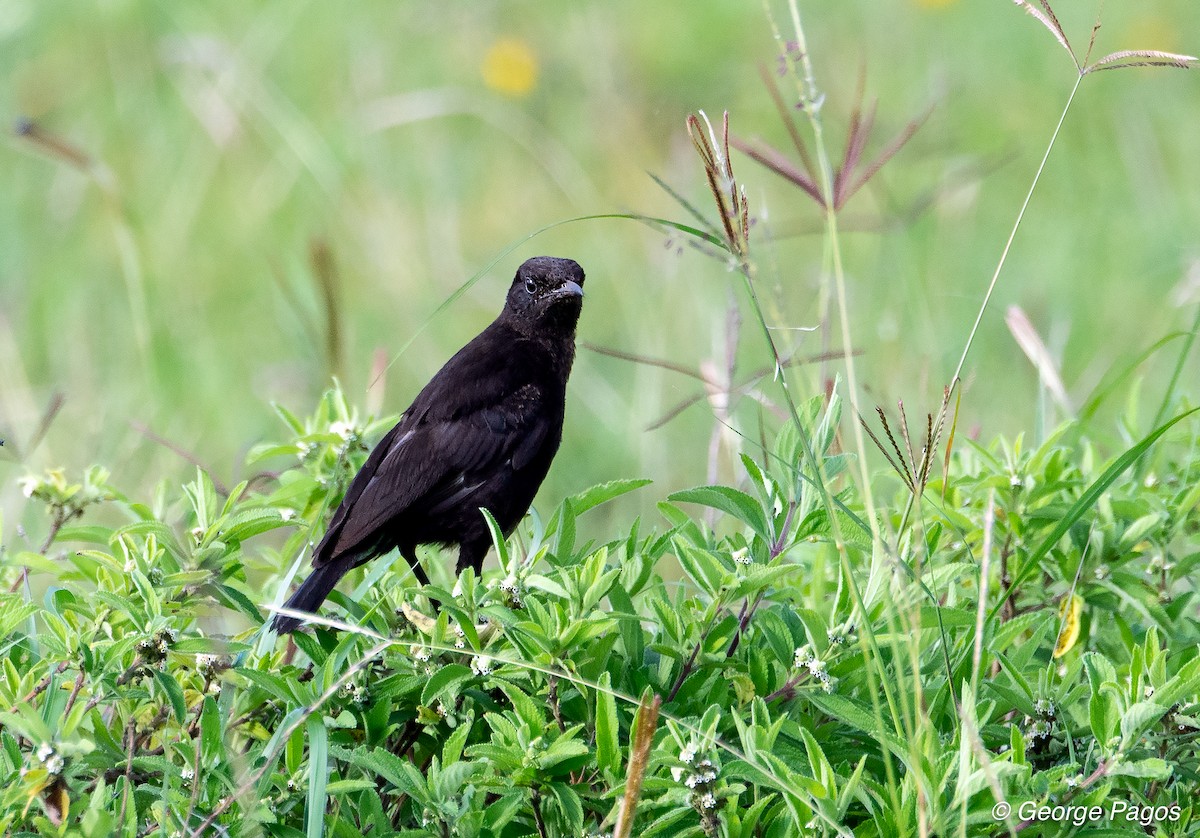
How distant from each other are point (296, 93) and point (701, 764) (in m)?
7.43

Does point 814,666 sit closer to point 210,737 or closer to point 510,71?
point 210,737

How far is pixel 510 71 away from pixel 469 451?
5.50 m

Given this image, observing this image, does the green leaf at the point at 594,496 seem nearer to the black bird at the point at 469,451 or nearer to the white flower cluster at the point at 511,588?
the white flower cluster at the point at 511,588

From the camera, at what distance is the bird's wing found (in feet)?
11.6

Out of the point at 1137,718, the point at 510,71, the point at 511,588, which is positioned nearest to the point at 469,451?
the point at 511,588

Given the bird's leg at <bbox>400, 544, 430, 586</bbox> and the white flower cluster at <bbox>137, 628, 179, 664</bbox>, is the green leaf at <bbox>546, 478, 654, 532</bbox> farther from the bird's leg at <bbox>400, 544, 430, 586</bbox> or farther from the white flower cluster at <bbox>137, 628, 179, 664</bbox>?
the bird's leg at <bbox>400, 544, 430, 586</bbox>

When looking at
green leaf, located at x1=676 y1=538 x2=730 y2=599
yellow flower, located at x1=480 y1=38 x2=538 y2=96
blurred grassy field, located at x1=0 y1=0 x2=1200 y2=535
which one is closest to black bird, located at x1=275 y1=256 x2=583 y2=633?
green leaf, located at x1=676 y1=538 x2=730 y2=599

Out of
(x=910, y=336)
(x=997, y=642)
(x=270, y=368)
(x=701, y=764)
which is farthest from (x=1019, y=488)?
(x=270, y=368)

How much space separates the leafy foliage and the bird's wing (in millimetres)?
618

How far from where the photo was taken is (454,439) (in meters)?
3.86

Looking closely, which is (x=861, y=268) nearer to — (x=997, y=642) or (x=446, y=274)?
(x=446, y=274)

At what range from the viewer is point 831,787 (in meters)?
2.16

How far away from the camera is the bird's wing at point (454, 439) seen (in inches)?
140

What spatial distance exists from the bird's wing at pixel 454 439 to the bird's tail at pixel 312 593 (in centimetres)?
12
